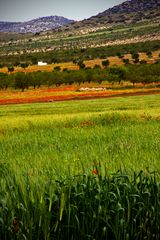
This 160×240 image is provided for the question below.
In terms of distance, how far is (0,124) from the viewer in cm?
2319

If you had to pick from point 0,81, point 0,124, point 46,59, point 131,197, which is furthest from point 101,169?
point 46,59

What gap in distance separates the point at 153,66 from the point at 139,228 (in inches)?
2711

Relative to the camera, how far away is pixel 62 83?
75.5 metres

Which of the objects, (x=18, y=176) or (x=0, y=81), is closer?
(x=18, y=176)

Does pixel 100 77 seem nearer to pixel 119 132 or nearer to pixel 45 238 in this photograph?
pixel 119 132

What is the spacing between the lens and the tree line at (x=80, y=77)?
228 feet

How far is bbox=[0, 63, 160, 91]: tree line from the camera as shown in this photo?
69.6 m

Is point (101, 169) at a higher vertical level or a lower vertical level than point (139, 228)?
higher

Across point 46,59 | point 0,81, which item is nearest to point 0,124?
point 0,81

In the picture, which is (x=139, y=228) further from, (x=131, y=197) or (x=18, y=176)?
(x=18, y=176)

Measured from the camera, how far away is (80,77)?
2879 inches

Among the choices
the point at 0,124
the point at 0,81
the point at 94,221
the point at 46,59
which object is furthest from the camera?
the point at 46,59

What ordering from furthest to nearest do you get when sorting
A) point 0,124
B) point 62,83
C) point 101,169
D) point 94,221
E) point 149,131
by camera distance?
point 62,83, point 0,124, point 149,131, point 101,169, point 94,221

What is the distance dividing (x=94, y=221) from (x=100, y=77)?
2692 inches
